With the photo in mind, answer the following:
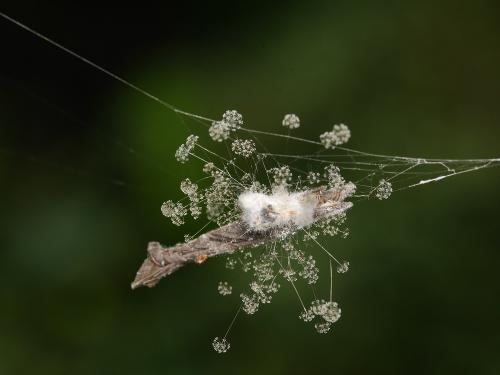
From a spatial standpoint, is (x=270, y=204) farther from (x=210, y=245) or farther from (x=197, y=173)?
(x=197, y=173)

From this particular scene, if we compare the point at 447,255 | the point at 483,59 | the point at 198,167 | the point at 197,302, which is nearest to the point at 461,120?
the point at 483,59

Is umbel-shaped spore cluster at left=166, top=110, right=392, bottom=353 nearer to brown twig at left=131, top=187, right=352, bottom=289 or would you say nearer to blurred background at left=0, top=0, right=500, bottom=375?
brown twig at left=131, top=187, right=352, bottom=289

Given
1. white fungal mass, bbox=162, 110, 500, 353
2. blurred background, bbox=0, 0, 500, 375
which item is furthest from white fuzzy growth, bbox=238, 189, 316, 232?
blurred background, bbox=0, 0, 500, 375

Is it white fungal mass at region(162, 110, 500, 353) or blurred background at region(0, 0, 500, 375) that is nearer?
white fungal mass at region(162, 110, 500, 353)

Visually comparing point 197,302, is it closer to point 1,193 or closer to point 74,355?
point 74,355

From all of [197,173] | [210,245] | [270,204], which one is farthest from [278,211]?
[197,173]

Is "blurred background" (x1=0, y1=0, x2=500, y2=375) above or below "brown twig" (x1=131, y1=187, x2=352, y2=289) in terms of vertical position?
above
